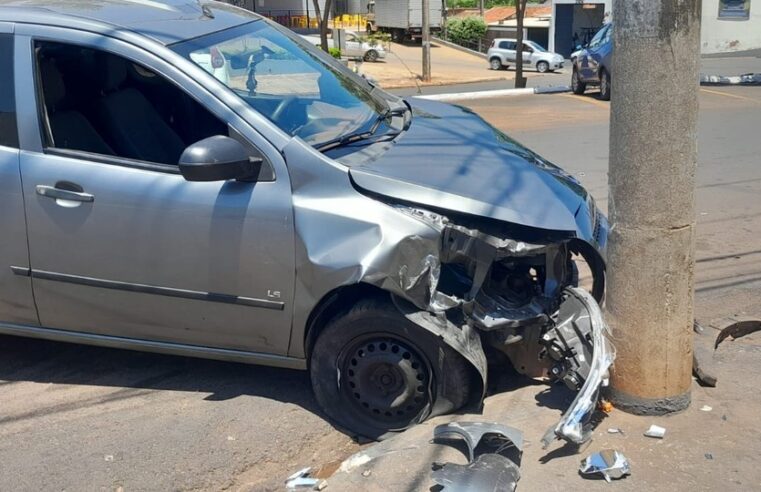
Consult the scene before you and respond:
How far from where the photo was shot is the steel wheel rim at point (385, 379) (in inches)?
156

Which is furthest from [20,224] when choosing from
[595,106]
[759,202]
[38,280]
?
[595,106]

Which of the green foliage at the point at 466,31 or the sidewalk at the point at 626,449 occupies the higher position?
the green foliage at the point at 466,31

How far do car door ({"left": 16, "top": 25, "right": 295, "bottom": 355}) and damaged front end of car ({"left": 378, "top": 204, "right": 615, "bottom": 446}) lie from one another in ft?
2.16

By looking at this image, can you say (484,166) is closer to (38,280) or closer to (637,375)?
(637,375)

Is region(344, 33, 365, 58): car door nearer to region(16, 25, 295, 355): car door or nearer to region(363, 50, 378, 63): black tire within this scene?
region(363, 50, 378, 63): black tire

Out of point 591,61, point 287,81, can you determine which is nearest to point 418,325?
point 287,81

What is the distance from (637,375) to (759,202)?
5.54 metres

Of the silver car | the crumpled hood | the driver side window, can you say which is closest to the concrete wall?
the crumpled hood

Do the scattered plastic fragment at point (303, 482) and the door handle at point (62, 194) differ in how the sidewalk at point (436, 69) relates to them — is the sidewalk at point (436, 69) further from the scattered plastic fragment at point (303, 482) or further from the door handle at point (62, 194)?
the scattered plastic fragment at point (303, 482)

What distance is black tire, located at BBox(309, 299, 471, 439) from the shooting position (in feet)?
12.8

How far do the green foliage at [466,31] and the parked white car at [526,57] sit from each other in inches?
615

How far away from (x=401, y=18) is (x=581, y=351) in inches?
2065

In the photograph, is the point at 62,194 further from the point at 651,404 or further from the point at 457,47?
the point at 457,47

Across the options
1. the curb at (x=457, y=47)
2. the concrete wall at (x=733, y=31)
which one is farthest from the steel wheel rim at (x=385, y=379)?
the curb at (x=457, y=47)
